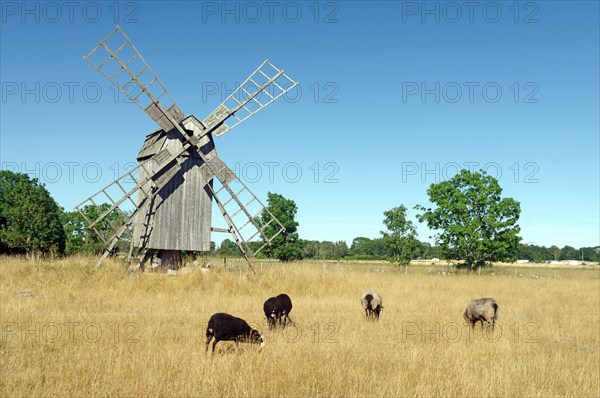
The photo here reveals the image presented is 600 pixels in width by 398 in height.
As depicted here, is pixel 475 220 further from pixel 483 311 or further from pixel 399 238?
pixel 483 311

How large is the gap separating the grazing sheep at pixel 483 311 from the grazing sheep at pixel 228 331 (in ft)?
24.1

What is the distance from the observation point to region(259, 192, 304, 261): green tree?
68312mm

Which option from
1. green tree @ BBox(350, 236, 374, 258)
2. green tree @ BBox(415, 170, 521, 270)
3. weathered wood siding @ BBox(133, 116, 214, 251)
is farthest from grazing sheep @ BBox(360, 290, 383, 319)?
green tree @ BBox(350, 236, 374, 258)

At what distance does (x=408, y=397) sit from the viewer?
295 inches

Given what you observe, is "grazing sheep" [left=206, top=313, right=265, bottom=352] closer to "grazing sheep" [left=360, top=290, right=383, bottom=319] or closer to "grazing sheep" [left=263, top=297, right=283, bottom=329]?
"grazing sheep" [left=263, top=297, right=283, bottom=329]

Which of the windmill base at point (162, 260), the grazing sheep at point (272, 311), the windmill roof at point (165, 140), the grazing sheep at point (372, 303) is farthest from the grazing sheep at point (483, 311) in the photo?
the windmill roof at point (165, 140)

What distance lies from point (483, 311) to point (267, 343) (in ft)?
22.9

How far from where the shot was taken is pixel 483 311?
14.5 meters

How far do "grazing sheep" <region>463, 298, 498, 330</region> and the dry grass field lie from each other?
367 mm

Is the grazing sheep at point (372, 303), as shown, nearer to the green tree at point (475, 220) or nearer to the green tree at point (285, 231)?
the green tree at point (475, 220)

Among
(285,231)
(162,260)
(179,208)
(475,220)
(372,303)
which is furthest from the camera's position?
(285,231)

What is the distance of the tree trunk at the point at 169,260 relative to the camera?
84.0ft

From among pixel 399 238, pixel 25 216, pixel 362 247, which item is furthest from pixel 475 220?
pixel 362 247

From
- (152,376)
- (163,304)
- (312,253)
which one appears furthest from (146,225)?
(312,253)
